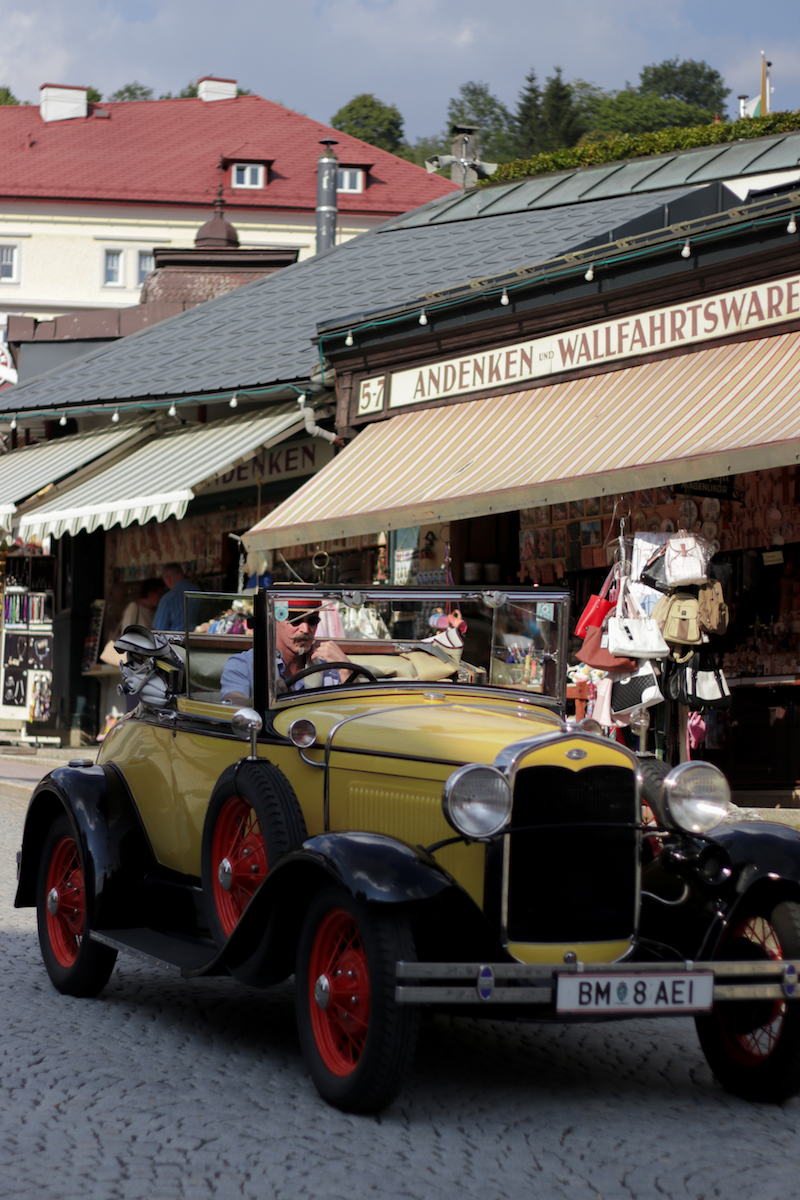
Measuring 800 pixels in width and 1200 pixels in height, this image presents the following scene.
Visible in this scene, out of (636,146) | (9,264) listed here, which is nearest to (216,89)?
(9,264)

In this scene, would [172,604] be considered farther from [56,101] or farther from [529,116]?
[529,116]

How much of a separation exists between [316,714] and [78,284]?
52433 mm

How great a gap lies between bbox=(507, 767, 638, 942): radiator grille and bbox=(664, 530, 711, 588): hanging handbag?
17.9 ft

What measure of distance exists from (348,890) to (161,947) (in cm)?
148

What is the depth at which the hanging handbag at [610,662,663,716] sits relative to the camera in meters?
10.3

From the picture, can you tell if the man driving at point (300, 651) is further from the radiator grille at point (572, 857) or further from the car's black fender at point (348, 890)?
the radiator grille at point (572, 857)

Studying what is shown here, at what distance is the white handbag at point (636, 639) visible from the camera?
10062mm

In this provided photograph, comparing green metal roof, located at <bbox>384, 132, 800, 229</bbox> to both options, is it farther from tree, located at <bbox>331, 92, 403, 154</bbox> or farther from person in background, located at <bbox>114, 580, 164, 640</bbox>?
tree, located at <bbox>331, 92, 403, 154</bbox>

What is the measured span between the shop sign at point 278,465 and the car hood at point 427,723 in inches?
361

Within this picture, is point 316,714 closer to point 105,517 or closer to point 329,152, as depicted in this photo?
point 105,517

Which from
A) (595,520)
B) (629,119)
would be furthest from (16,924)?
(629,119)

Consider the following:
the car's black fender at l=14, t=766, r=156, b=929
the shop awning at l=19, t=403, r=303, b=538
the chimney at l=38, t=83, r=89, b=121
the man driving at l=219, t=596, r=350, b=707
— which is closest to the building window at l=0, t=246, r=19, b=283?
the chimney at l=38, t=83, r=89, b=121

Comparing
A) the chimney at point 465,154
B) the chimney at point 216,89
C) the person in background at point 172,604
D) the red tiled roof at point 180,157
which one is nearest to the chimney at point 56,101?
the red tiled roof at point 180,157

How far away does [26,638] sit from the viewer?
766 inches
